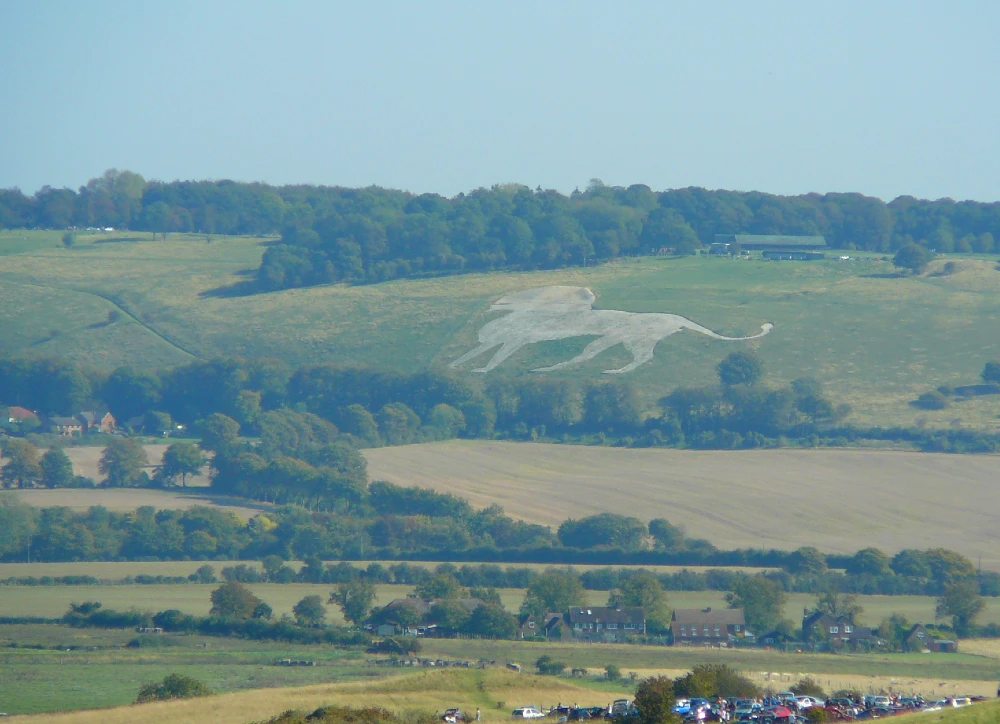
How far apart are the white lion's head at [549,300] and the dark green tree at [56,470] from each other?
38626 millimetres

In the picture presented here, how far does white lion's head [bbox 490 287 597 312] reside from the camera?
3826 inches

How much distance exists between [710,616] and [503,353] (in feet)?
164

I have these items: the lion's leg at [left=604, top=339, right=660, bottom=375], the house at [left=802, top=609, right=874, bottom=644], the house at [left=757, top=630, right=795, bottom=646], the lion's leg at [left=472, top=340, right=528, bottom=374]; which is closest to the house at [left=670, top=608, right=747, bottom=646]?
the house at [left=757, top=630, right=795, bottom=646]

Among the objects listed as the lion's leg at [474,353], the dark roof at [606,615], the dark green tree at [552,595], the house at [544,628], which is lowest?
the house at [544,628]

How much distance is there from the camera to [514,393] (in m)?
79.4

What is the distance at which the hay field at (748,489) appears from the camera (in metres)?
54.4

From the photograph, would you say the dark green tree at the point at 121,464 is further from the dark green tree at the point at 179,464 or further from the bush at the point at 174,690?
the bush at the point at 174,690

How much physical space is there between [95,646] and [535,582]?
1348 cm

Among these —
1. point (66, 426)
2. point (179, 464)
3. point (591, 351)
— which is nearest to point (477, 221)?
point (591, 351)

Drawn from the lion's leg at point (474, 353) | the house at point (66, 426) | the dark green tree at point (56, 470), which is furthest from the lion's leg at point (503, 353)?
the dark green tree at point (56, 470)

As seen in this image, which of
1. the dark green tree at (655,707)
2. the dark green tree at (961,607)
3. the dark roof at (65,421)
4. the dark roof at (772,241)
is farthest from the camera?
the dark roof at (772,241)

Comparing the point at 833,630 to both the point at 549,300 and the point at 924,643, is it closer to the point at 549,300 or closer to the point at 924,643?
the point at 924,643

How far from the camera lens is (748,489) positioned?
60656mm

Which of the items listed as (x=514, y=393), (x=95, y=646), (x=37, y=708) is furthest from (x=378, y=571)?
(x=514, y=393)
